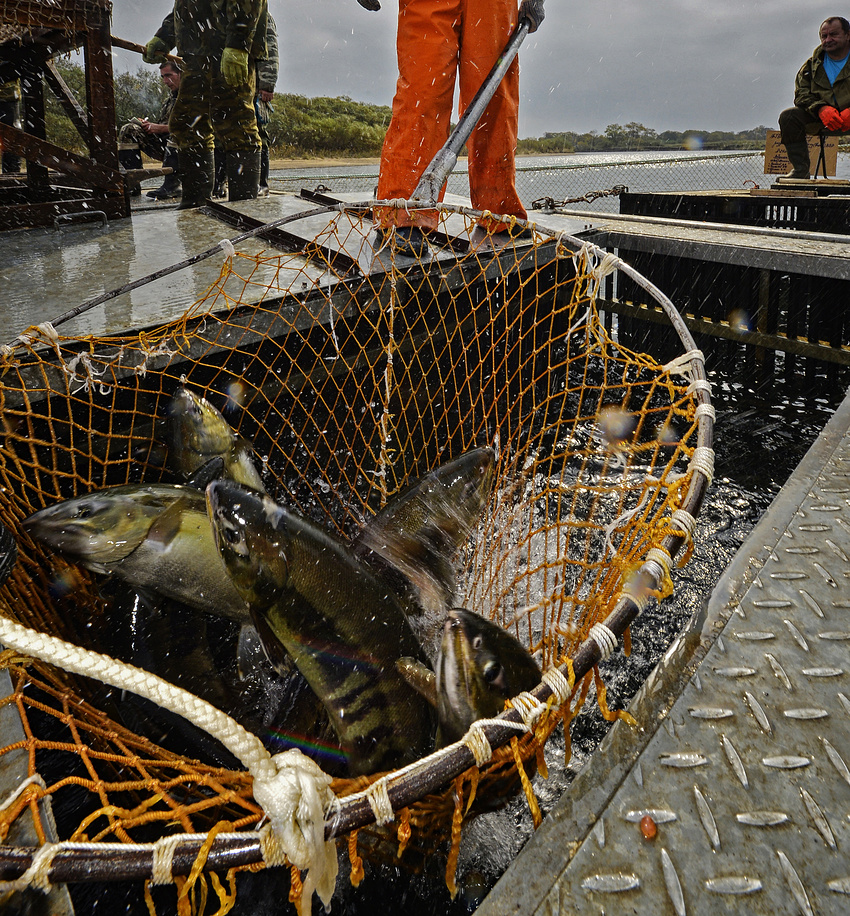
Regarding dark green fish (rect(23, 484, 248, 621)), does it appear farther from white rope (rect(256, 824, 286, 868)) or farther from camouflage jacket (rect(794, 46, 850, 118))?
camouflage jacket (rect(794, 46, 850, 118))

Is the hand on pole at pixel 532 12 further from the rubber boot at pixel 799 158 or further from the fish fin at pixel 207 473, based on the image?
the rubber boot at pixel 799 158

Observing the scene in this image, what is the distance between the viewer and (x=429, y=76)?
3604mm

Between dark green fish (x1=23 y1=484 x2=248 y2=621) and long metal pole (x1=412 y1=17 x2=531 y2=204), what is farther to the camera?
long metal pole (x1=412 y1=17 x2=531 y2=204)

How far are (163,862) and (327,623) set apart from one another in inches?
31.8

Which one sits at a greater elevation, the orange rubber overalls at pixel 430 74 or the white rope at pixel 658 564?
the orange rubber overalls at pixel 430 74

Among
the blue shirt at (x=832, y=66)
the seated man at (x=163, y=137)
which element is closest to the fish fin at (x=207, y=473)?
the seated man at (x=163, y=137)

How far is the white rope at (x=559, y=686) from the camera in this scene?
0.98m

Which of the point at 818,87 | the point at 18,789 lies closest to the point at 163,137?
the point at 818,87

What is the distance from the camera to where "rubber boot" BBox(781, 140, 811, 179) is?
29.2 feet

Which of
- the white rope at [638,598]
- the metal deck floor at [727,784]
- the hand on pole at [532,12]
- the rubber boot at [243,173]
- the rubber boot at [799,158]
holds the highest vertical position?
the rubber boot at [799,158]

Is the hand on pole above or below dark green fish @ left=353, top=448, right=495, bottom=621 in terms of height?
above

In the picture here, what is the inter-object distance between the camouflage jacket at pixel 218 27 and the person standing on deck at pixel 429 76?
254 cm

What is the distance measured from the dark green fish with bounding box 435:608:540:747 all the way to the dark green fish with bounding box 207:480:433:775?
5.0 inches

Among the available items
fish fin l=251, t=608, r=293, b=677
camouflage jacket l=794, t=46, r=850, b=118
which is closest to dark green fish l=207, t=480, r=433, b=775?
fish fin l=251, t=608, r=293, b=677
